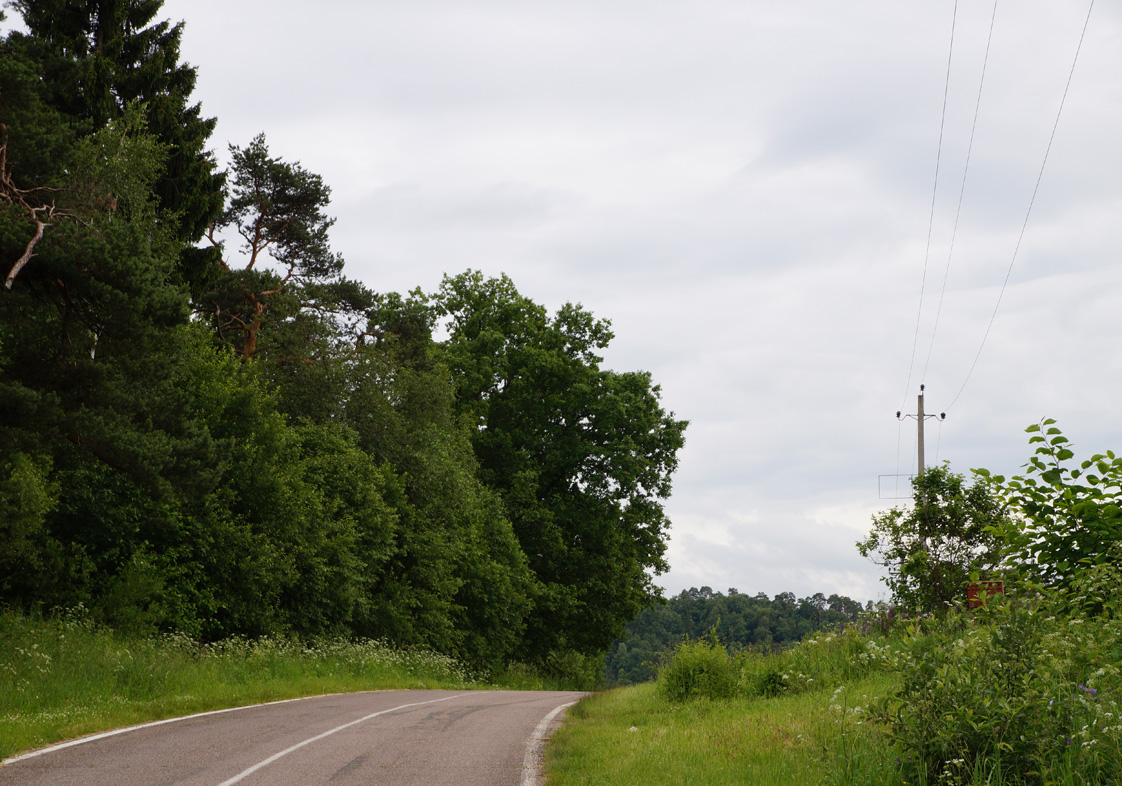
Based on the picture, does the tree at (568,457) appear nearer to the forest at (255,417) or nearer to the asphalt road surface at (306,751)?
the forest at (255,417)

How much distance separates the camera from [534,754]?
35.7ft

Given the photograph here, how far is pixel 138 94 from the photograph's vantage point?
25656 millimetres

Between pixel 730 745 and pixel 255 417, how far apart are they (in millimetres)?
18496

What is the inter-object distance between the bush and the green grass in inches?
31.1

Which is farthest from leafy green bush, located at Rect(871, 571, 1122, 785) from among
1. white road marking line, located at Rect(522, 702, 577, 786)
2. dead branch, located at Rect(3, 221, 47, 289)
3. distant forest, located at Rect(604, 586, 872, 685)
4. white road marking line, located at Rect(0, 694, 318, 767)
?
distant forest, located at Rect(604, 586, 872, 685)

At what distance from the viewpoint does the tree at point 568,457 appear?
144 ft

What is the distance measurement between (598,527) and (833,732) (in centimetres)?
3516

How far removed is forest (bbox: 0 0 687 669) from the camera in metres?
16.1

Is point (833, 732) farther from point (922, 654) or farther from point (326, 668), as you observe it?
point (326, 668)

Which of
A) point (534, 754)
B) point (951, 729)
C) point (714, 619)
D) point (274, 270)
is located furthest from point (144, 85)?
point (714, 619)

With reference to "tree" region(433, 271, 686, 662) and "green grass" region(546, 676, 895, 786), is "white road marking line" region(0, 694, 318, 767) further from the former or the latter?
"tree" region(433, 271, 686, 662)

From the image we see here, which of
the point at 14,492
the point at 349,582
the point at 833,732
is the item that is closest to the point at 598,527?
the point at 349,582

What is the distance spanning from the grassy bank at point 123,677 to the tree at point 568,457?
21057 millimetres

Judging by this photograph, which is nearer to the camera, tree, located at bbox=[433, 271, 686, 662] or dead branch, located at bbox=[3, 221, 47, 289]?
dead branch, located at bbox=[3, 221, 47, 289]
